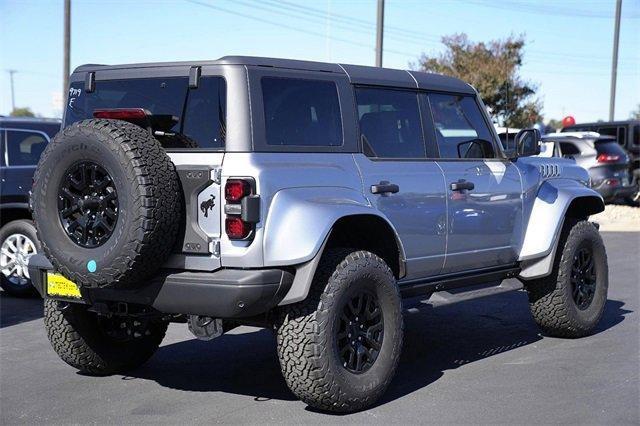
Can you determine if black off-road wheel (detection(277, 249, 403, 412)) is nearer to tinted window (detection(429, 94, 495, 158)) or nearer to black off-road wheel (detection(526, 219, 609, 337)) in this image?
tinted window (detection(429, 94, 495, 158))

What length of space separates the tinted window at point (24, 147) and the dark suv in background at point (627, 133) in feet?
52.9

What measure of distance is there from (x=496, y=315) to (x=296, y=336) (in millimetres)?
3828

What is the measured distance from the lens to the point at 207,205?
4.93 m

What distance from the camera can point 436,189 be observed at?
6043 millimetres

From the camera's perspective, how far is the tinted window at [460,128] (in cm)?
648

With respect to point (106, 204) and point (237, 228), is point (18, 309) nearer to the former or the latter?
point (106, 204)

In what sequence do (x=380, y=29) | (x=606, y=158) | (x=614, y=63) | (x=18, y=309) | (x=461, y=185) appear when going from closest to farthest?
(x=461, y=185), (x=18, y=309), (x=606, y=158), (x=380, y=29), (x=614, y=63)

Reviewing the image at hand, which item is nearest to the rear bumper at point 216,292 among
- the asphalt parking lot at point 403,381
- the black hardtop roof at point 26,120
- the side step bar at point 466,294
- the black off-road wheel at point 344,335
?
the black off-road wheel at point 344,335

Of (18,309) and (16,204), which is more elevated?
(16,204)

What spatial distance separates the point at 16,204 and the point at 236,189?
210 inches

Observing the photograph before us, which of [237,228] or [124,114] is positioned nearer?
[237,228]

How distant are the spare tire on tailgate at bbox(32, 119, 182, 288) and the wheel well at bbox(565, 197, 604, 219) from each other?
3.80 meters

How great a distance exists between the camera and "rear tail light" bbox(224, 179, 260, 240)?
15.7 feet

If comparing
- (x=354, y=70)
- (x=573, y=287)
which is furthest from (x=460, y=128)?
(x=573, y=287)
